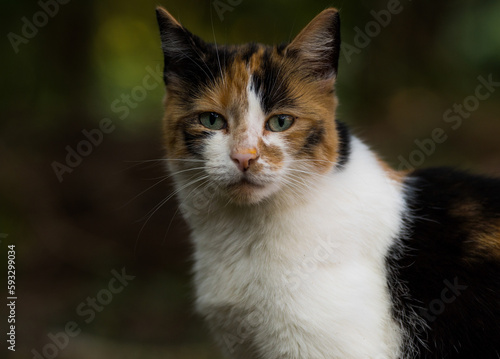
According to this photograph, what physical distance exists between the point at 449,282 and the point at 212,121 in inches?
63.7

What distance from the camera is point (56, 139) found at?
6941 mm

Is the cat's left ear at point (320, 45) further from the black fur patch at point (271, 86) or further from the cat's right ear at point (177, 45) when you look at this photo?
the cat's right ear at point (177, 45)

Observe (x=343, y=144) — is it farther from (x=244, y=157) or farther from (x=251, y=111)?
(x=244, y=157)

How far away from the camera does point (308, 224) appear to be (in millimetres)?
3000

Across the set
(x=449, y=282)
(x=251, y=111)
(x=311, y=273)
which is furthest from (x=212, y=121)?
(x=449, y=282)

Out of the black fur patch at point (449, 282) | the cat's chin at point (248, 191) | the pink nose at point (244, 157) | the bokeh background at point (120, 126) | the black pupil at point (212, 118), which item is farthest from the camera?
the bokeh background at point (120, 126)

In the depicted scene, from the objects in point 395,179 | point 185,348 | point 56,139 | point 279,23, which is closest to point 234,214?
point 395,179

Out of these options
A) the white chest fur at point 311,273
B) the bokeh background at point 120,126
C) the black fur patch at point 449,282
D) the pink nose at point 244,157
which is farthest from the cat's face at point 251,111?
the bokeh background at point 120,126

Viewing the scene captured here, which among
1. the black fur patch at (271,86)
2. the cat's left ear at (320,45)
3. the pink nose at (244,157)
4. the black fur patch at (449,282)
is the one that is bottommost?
the black fur patch at (449,282)

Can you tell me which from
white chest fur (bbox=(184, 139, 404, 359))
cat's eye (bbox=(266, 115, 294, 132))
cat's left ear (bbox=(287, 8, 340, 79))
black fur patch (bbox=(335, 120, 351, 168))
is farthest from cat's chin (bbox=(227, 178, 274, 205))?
cat's left ear (bbox=(287, 8, 340, 79))

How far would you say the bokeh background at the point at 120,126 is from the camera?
5.95 m

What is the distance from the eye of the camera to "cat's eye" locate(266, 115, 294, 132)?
293cm

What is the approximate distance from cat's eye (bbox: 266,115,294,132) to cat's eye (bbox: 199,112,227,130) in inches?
10.3

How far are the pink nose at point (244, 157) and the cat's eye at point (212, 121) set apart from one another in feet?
1.08
